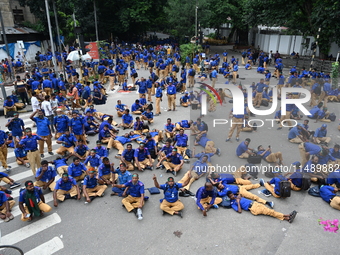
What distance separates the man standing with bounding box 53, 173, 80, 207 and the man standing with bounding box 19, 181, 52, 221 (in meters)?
0.46

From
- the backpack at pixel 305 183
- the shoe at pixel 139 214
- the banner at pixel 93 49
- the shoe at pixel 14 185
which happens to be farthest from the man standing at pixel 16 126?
the banner at pixel 93 49

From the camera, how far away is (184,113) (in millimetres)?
14602

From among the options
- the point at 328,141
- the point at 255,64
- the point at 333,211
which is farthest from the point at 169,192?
the point at 255,64

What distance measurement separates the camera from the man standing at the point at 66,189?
724cm

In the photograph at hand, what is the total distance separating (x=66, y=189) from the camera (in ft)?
24.2

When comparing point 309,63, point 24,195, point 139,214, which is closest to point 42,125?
point 24,195

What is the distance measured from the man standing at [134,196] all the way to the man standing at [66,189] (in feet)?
4.63

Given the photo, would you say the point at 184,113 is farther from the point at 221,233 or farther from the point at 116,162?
the point at 221,233

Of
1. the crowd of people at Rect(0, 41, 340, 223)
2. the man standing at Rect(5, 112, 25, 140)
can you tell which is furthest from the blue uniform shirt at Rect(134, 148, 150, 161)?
the man standing at Rect(5, 112, 25, 140)

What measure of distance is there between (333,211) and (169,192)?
13.7 feet

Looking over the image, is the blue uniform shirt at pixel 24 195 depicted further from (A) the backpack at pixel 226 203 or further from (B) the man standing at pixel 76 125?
(A) the backpack at pixel 226 203

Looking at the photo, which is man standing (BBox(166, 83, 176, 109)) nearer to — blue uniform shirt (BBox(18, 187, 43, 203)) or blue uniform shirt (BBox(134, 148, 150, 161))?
blue uniform shirt (BBox(134, 148, 150, 161))

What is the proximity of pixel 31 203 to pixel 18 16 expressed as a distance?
125 ft

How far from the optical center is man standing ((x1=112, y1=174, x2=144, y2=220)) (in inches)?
273
